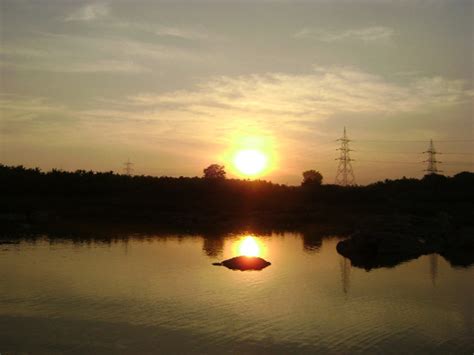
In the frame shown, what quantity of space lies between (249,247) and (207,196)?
1532 inches

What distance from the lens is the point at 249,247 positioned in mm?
43562

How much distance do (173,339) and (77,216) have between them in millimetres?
48875

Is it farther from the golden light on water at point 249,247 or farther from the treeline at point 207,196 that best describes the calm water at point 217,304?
the treeline at point 207,196

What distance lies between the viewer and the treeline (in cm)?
7056

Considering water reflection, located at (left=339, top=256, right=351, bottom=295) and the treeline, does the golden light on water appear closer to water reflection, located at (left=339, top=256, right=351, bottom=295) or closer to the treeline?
water reflection, located at (left=339, top=256, right=351, bottom=295)

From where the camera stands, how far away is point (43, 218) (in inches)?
2259

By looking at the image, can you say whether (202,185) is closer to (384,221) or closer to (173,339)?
(384,221)

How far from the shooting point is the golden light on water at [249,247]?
40.1 metres

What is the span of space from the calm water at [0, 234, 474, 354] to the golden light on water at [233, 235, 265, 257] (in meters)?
1.98

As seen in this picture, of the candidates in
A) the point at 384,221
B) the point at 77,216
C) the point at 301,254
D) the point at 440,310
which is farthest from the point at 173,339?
the point at 77,216

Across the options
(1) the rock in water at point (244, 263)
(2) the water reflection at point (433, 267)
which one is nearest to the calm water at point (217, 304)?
(2) the water reflection at point (433, 267)

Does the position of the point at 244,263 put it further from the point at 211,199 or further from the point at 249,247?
the point at 211,199

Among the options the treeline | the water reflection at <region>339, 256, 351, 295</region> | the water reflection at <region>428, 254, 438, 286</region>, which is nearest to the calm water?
the water reflection at <region>428, 254, 438, 286</region>

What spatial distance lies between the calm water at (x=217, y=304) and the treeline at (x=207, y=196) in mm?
32343
